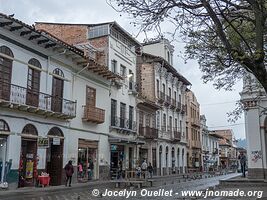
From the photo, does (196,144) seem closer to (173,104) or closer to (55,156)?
(173,104)

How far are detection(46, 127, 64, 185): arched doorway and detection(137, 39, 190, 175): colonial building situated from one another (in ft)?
43.8

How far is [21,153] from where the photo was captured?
20.1 metres

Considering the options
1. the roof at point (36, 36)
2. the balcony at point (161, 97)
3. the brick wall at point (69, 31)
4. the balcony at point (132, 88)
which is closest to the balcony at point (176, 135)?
the balcony at point (161, 97)

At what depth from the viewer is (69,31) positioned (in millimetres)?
31297

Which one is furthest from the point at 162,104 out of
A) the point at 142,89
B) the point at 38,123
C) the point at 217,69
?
the point at 217,69

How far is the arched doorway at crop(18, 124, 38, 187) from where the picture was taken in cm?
2008

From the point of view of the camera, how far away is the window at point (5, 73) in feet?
60.7

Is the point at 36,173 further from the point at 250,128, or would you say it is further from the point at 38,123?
the point at 250,128

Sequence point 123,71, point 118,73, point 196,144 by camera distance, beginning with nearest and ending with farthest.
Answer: point 118,73 < point 123,71 < point 196,144

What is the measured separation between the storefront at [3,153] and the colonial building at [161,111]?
18.2m

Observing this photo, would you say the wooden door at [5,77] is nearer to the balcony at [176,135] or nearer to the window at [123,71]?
the window at [123,71]

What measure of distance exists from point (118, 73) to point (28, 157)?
13.1m

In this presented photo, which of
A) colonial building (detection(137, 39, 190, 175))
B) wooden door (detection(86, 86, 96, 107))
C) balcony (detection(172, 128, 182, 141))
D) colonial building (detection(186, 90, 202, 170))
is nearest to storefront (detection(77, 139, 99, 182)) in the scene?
wooden door (detection(86, 86, 96, 107))

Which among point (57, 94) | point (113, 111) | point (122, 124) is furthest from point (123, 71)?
point (57, 94)
